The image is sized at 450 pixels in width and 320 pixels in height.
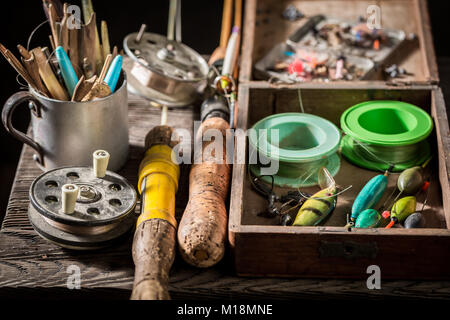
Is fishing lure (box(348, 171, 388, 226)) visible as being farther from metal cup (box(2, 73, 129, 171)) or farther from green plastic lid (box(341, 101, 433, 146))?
metal cup (box(2, 73, 129, 171))

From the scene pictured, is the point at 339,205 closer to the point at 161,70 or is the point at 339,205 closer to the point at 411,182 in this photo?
the point at 411,182

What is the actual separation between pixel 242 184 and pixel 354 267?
241 mm

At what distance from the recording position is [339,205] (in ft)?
4.37

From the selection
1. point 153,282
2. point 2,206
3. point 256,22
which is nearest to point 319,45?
point 256,22

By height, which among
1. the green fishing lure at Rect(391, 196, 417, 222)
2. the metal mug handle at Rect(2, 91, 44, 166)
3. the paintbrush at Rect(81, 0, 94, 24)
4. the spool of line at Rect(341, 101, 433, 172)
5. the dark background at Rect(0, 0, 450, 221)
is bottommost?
the dark background at Rect(0, 0, 450, 221)

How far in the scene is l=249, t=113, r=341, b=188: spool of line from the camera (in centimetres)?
138

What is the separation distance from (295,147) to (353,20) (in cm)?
58

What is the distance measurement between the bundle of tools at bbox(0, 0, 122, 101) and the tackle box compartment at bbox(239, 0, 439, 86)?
0.33 metres

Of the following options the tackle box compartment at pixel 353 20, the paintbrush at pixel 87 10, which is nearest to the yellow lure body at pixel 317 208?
the tackle box compartment at pixel 353 20

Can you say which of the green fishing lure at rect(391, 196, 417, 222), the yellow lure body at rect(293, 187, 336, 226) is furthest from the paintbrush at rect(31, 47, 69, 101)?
the green fishing lure at rect(391, 196, 417, 222)

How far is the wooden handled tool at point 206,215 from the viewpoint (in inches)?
45.6

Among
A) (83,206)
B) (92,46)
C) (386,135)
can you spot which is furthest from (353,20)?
(83,206)

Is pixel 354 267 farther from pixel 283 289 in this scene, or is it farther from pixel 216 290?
pixel 216 290

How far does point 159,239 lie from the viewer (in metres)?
1.16
